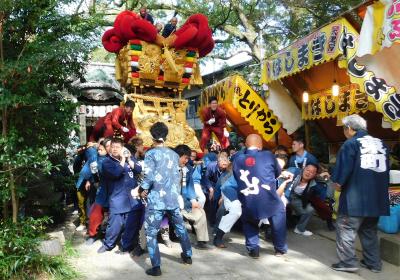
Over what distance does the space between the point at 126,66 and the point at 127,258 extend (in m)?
4.95

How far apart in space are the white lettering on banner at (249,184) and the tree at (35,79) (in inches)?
98.0

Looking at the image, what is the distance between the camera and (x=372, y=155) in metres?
4.95

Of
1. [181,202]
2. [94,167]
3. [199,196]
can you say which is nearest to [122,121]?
[94,167]

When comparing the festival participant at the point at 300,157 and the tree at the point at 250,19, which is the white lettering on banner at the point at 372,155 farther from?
the tree at the point at 250,19

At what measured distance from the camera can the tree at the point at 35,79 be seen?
15.4ft

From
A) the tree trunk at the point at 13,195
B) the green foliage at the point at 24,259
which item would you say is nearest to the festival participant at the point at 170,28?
the tree trunk at the point at 13,195

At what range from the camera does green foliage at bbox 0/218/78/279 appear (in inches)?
170

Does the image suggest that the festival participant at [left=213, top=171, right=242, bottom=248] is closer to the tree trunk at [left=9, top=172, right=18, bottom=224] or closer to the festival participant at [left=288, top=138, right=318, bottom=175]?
the festival participant at [left=288, top=138, right=318, bottom=175]

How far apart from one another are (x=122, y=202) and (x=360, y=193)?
3.18m

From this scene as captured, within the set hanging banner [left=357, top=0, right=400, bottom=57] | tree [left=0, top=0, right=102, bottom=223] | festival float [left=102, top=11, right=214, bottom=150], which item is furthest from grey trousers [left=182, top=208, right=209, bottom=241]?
hanging banner [left=357, top=0, right=400, bottom=57]

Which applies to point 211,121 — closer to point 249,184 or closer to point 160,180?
point 249,184

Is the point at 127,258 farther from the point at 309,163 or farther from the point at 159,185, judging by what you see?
the point at 309,163

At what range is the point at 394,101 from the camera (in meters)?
6.51

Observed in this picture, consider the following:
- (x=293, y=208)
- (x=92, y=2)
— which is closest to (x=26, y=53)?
(x=293, y=208)
